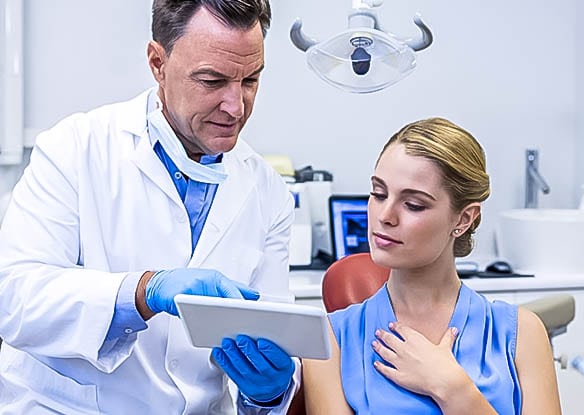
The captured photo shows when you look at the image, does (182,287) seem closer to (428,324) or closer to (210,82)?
(210,82)

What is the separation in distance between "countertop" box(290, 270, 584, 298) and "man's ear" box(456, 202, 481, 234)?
915mm

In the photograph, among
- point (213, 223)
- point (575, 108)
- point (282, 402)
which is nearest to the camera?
point (282, 402)

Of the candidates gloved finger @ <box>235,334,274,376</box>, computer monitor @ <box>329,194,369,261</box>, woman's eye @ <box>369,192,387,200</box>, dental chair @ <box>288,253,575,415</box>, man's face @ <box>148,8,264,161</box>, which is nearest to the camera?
gloved finger @ <box>235,334,274,376</box>

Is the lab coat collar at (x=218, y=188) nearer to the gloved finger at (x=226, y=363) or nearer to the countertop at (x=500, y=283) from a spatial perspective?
the gloved finger at (x=226, y=363)

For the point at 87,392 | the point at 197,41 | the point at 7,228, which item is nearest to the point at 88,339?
the point at 87,392

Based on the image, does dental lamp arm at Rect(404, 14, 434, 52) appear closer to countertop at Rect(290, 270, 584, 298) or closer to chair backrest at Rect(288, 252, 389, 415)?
chair backrest at Rect(288, 252, 389, 415)

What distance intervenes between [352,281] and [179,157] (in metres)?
0.50

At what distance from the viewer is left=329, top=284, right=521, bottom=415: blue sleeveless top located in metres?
1.52

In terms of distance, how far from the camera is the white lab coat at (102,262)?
1.45 m

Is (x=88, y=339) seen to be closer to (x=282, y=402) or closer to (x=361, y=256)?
(x=282, y=402)

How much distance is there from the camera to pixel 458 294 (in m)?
1.68

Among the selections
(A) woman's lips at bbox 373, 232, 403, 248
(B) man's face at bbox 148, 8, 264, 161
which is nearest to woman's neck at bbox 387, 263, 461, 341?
(A) woman's lips at bbox 373, 232, 403, 248

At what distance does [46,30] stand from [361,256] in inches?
57.4

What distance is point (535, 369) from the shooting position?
1557 mm
